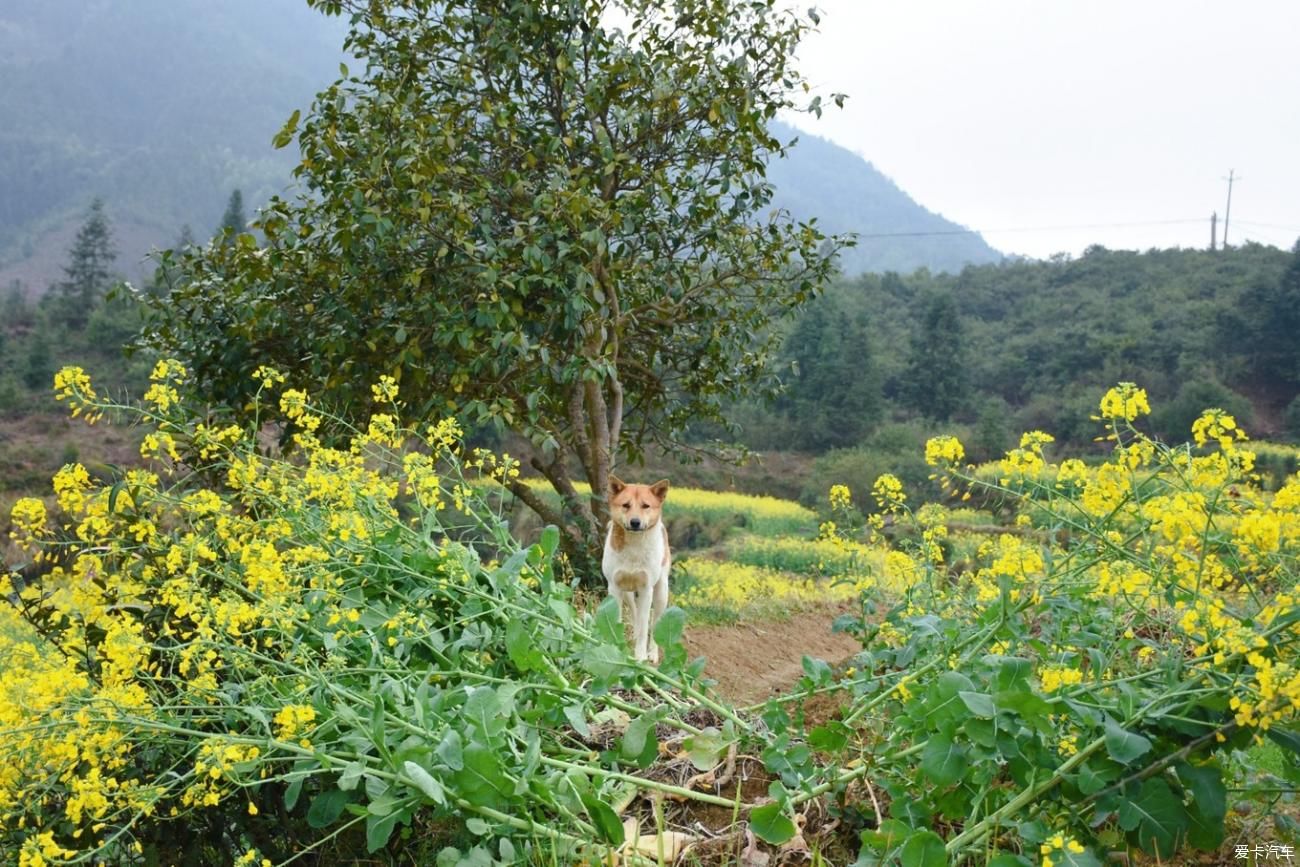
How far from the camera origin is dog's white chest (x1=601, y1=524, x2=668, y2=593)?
4488mm

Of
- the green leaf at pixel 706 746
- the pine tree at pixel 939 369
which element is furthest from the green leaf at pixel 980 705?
the pine tree at pixel 939 369

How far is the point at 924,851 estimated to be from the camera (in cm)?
193

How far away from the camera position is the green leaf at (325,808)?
7.69 feet

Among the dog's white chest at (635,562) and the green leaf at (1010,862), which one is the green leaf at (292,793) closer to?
the green leaf at (1010,862)

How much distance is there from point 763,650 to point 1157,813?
394cm

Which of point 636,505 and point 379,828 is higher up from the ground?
point 636,505

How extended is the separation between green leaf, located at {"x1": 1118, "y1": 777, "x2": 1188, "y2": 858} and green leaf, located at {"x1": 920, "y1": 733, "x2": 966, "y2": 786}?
12.4 inches

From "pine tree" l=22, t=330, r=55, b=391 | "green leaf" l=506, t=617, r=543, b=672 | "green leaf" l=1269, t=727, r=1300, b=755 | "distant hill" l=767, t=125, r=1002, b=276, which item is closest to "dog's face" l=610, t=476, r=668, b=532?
"green leaf" l=506, t=617, r=543, b=672

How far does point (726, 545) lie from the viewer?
49.3 ft

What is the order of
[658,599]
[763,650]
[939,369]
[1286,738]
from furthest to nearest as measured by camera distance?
[939,369], [763,650], [658,599], [1286,738]

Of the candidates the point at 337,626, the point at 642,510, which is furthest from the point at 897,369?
the point at 337,626

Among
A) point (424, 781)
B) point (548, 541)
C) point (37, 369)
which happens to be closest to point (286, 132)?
point (548, 541)

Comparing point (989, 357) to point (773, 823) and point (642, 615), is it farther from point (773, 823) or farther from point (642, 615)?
point (773, 823)

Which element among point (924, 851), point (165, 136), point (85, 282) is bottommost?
point (924, 851)
